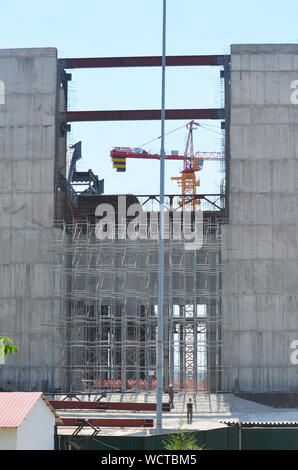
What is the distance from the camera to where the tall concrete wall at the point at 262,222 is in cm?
4700

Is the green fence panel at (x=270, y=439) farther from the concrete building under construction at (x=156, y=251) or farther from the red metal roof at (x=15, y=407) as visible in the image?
the concrete building under construction at (x=156, y=251)

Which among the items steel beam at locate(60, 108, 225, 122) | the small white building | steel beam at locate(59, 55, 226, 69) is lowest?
the small white building

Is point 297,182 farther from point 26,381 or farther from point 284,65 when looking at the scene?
point 26,381

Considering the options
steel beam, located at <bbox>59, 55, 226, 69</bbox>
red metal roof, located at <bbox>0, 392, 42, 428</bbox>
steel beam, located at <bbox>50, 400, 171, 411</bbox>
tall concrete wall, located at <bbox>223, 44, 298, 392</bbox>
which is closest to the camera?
red metal roof, located at <bbox>0, 392, 42, 428</bbox>

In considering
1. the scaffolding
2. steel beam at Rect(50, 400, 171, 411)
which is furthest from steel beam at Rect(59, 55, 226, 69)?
steel beam at Rect(50, 400, 171, 411)

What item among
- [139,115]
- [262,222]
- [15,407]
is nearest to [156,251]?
[262,222]

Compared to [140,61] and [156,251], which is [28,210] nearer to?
[156,251]

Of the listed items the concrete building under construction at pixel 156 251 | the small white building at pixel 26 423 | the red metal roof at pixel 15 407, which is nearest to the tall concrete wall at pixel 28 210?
the concrete building under construction at pixel 156 251

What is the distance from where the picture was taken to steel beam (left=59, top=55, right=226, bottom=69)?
50.7 m

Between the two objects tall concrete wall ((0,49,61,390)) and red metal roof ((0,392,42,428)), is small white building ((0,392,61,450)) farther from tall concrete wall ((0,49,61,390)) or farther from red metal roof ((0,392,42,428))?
tall concrete wall ((0,49,61,390))

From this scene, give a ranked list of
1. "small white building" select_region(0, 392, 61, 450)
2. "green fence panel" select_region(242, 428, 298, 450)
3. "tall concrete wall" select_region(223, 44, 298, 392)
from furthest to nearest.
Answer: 1. "tall concrete wall" select_region(223, 44, 298, 392)
2. "green fence panel" select_region(242, 428, 298, 450)
3. "small white building" select_region(0, 392, 61, 450)

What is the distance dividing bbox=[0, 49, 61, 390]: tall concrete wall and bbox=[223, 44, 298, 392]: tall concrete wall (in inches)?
442

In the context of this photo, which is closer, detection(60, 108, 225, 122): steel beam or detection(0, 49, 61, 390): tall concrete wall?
detection(0, 49, 61, 390): tall concrete wall

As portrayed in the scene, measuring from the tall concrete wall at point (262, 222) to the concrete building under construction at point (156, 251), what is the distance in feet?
0.21
